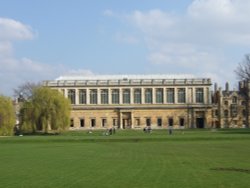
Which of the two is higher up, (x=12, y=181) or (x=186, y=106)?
(x=186, y=106)

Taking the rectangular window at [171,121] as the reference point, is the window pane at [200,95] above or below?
above

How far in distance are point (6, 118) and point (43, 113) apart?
413 inches

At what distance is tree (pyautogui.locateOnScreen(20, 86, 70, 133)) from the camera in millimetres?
95625

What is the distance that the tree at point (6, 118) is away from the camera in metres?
86.4

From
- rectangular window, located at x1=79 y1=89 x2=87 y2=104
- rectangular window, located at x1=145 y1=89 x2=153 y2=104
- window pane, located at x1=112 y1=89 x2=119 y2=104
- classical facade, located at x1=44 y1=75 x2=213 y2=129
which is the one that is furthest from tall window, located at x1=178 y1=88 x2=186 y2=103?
rectangular window, located at x1=79 y1=89 x2=87 y2=104

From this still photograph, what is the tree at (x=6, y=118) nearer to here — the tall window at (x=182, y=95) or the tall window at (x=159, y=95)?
the tall window at (x=159, y=95)

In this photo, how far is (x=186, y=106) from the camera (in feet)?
463

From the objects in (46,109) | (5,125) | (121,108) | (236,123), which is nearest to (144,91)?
(121,108)

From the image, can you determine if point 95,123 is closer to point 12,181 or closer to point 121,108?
point 121,108

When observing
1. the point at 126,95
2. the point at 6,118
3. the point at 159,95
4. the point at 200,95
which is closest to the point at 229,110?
the point at 200,95

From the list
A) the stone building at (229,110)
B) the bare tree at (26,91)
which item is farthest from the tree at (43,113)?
the stone building at (229,110)

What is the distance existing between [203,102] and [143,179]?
407 feet

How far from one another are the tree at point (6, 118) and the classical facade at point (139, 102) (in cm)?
5423

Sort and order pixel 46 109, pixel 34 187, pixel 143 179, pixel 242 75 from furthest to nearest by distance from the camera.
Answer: pixel 46 109
pixel 242 75
pixel 143 179
pixel 34 187
